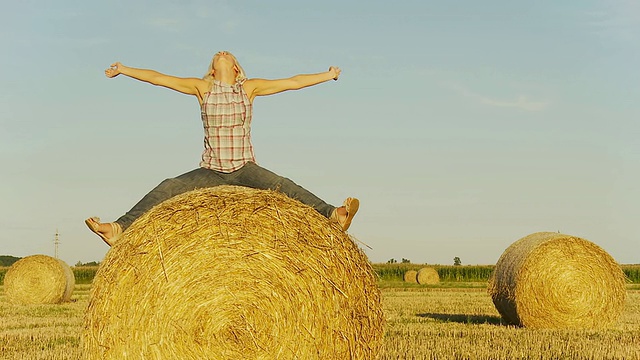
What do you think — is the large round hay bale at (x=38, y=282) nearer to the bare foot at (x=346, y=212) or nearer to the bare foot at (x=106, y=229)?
the bare foot at (x=106, y=229)

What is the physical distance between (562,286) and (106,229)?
10426 millimetres

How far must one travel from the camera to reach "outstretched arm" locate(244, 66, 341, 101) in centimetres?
858

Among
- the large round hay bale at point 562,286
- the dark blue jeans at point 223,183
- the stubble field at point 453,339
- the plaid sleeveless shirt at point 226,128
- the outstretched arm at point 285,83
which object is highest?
the outstretched arm at point 285,83

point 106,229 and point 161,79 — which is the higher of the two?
point 161,79

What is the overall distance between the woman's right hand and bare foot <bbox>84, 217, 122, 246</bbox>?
70.7 inches

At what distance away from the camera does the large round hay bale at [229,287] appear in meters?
7.07

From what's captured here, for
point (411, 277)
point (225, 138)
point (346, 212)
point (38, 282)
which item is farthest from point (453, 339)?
point (411, 277)

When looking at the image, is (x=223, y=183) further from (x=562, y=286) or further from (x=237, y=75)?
(x=562, y=286)

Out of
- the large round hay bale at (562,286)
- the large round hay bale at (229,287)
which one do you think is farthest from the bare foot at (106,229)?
the large round hay bale at (562,286)

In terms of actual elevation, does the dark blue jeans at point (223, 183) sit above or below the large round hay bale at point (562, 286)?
above

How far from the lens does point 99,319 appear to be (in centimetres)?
730

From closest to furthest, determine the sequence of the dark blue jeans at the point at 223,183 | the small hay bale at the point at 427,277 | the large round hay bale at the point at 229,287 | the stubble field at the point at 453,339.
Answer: the large round hay bale at the point at 229,287, the dark blue jeans at the point at 223,183, the stubble field at the point at 453,339, the small hay bale at the point at 427,277

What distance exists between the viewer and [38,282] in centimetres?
2447

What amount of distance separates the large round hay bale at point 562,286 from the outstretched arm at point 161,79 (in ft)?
29.6
